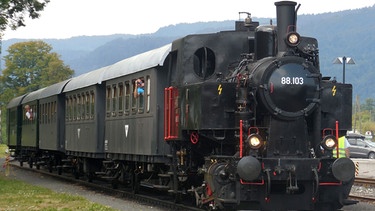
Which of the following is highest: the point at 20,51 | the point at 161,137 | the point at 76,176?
the point at 20,51

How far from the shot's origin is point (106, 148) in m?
19.0

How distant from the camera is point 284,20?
11.1 m

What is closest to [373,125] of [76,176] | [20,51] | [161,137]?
[20,51]

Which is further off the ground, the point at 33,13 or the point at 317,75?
the point at 33,13

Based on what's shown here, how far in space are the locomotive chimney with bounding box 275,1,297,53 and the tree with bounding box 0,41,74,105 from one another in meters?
73.0

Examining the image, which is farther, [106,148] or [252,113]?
[106,148]

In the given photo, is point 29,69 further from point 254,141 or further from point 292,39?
point 254,141

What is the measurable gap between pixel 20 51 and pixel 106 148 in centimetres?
7304

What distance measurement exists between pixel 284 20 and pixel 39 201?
8148 millimetres

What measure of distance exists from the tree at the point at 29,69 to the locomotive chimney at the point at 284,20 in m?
73.0

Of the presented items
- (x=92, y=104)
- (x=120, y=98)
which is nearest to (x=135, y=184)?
(x=120, y=98)

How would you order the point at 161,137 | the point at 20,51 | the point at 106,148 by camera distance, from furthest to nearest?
the point at 20,51, the point at 106,148, the point at 161,137

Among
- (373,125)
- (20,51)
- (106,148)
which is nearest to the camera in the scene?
(106,148)

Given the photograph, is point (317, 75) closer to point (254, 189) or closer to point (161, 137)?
point (254, 189)
